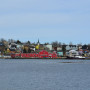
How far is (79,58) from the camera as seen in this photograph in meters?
192
